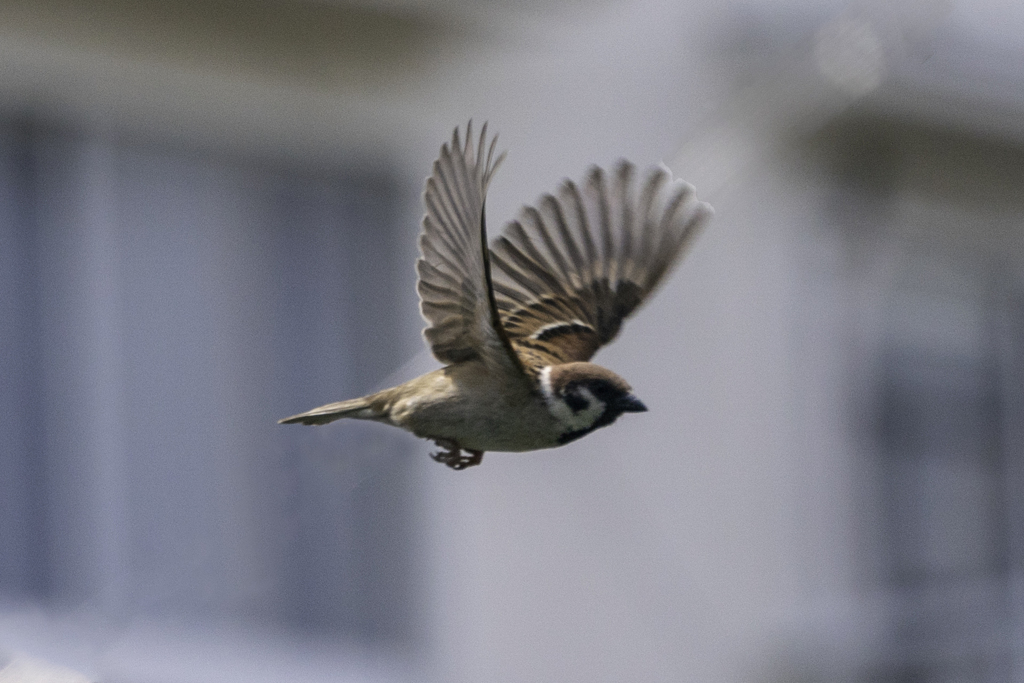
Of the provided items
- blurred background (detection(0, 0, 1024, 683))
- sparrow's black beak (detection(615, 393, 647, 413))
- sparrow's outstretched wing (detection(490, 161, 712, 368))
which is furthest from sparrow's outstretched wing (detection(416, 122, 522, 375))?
blurred background (detection(0, 0, 1024, 683))

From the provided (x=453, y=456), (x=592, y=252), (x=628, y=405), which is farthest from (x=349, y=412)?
(x=592, y=252)

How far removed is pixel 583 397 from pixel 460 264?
0.51 ft

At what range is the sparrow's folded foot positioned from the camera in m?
1.15

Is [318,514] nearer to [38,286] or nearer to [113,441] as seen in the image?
[113,441]

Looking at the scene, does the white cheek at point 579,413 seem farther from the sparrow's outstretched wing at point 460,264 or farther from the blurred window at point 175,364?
the blurred window at point 175,364

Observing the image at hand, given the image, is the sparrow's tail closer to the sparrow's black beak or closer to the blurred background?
the sparrow's black beak

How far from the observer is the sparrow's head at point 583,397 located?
44.2 inches

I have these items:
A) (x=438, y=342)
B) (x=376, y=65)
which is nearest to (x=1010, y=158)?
(x=376, y=65)

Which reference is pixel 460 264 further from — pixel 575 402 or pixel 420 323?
pixel 420 323

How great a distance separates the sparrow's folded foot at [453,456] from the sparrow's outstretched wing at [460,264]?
8cm

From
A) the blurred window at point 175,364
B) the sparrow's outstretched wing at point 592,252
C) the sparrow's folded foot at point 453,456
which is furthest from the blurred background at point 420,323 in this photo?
the sparrow's folded foot at point 453,456

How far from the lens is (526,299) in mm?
1462

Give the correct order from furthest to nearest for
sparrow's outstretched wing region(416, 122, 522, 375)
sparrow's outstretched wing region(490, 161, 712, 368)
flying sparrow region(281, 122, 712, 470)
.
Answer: sparrow's outstretched wing region(490, 161, 712, 368) < flying sparrow region(281, 122, 712, 470) < sparrow's outstretched wing region(416, 122, 522, 375)

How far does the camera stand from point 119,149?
2.84m
